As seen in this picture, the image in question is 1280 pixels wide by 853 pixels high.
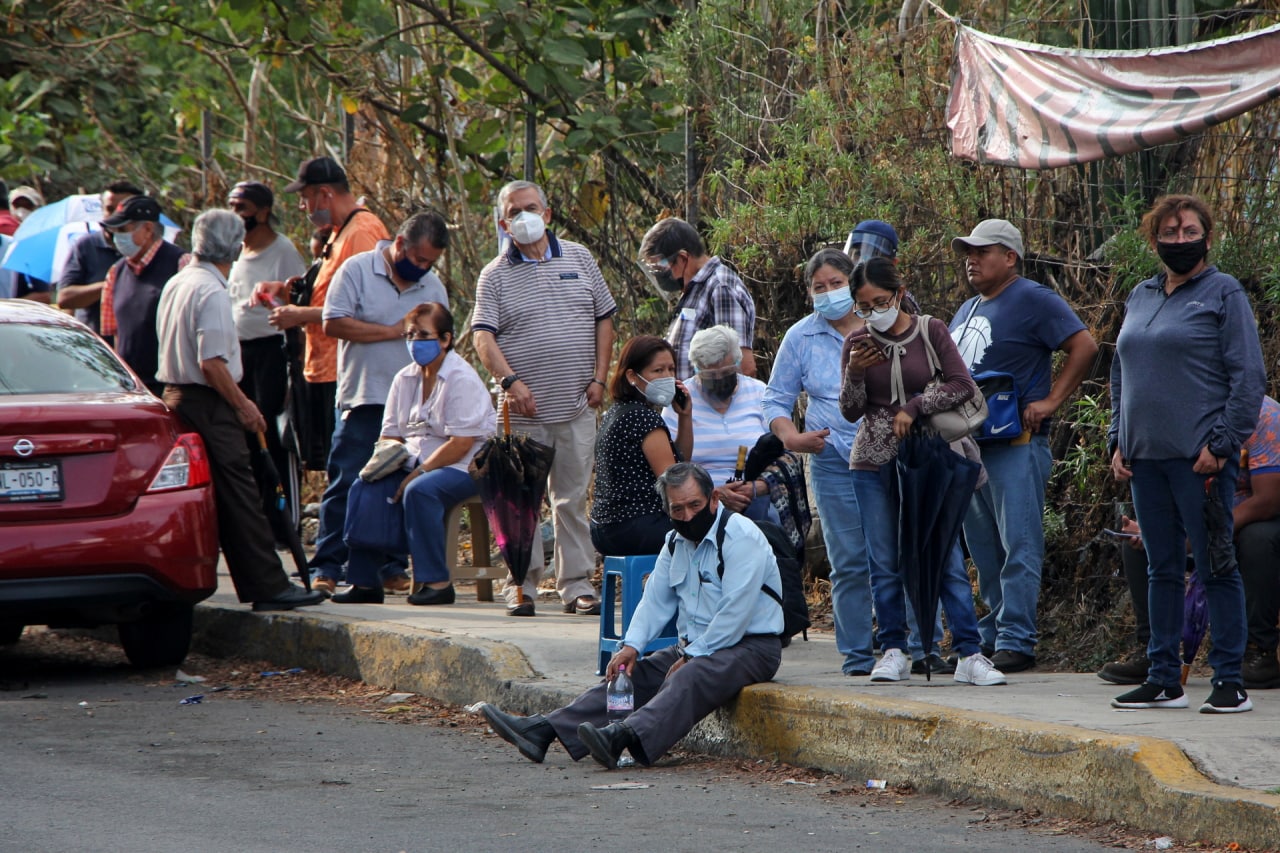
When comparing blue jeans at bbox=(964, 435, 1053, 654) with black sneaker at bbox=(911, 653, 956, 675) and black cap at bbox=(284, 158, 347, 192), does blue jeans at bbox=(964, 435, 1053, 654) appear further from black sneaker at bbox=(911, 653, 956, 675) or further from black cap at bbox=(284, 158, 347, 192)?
black cap at bbox=(284, 158, 347, 192)

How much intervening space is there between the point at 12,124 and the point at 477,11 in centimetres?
Result: 753

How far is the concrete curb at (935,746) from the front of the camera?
4785 millimetres

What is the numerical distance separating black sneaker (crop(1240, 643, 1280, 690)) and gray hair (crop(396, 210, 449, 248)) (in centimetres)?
473

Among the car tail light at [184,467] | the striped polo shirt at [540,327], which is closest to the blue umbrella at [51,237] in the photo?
the striped polo shirt at [540,327]

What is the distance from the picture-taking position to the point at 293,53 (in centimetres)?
1191

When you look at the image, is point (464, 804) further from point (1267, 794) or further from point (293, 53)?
point (293, 53)

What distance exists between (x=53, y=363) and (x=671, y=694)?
3843mm

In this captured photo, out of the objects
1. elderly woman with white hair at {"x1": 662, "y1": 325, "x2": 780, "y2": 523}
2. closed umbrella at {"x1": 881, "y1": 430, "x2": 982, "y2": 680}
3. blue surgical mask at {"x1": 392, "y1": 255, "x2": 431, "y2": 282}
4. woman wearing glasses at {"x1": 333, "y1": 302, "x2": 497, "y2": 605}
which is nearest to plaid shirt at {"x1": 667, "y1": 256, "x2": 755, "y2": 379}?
elderly woman with white hair at {"x1": 662, "y1": 325, "x2": 780, "y2": 523}

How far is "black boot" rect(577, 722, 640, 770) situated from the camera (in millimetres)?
5930

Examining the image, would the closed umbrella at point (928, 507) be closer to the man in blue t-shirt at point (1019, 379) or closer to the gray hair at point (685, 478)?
the man in blue t-shirt at point (1019, 379)

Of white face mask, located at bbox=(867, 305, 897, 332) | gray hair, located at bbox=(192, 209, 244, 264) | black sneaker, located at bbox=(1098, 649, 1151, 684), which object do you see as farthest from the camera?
gray hair, located at bbox=(192, 209, 244, 264)

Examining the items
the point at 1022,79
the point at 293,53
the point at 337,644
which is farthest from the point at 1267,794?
the point at 293,53

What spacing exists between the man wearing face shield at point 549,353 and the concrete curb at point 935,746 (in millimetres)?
1210

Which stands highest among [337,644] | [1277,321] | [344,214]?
[344,214]
